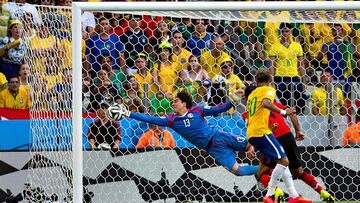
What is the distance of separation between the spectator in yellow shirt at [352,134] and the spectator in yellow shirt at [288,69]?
553 millimetres

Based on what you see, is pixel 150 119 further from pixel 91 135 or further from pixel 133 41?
A: pixel 133 41

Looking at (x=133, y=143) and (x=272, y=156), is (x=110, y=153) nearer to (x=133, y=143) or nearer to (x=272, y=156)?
(x=133, y=143)

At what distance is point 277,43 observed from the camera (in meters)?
11.7

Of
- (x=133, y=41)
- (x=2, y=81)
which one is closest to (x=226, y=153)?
(x=133, y=41)

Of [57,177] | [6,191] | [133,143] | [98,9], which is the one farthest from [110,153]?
[98,9]

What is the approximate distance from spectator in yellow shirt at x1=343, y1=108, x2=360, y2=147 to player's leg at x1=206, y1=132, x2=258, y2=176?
1.08 meters

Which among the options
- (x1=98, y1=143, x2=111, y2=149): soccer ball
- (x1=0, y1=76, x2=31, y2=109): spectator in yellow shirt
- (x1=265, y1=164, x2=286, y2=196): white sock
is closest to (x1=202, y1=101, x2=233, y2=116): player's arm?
(x1=265, y1=164, x2=286, y2=196): white sock

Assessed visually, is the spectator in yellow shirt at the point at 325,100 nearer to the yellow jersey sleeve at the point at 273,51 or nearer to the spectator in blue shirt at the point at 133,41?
the yellow jersey sleeve at the point at 273,51

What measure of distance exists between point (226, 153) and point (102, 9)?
3944 mm

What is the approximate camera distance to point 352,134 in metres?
11.3

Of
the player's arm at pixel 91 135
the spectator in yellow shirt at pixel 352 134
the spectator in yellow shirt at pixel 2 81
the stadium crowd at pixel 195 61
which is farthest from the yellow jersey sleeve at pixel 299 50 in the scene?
the spectator in yellow shirt at pixel 2 81

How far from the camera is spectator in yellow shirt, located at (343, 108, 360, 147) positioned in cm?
1116

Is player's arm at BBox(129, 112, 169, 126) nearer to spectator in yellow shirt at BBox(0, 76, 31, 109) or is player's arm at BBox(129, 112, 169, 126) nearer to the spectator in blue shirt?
the spectator in blue shirt

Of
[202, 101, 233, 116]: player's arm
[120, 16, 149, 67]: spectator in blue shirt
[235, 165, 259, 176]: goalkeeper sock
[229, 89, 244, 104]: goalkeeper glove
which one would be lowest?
[235, 165, 259, 176]: goalkeeper sock
